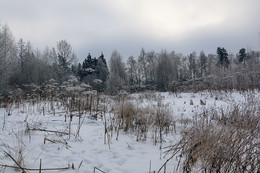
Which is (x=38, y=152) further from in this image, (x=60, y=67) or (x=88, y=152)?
(x=60, y=67)

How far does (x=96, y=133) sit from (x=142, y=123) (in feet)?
3.84

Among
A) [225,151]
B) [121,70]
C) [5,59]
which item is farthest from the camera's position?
[121,70]

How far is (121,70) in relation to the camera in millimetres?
34594

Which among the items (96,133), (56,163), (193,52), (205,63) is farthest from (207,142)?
(193,52)

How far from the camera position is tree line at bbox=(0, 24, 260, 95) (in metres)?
15.1

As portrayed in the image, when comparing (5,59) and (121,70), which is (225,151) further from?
(121,70)

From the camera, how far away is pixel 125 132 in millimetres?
3764

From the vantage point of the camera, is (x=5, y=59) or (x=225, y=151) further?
(x=5, y=59)

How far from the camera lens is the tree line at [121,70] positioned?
15.1 metres

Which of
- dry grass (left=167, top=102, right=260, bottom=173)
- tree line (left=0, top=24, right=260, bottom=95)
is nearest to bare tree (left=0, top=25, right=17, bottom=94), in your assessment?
tree line (left=0, top=24, right=260, bottom=95)

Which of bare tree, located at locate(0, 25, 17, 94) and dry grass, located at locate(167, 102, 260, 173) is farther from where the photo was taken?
bare tree, located at locate(0, 25, 17, 94)

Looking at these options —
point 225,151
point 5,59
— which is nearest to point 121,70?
point 5,59

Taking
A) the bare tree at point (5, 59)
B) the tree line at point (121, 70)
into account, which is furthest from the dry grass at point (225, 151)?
the bare tree at point (5, 59)

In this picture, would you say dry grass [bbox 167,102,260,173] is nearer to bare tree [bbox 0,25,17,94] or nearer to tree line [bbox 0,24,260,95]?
tree line [bbox 0,24,260,95]
